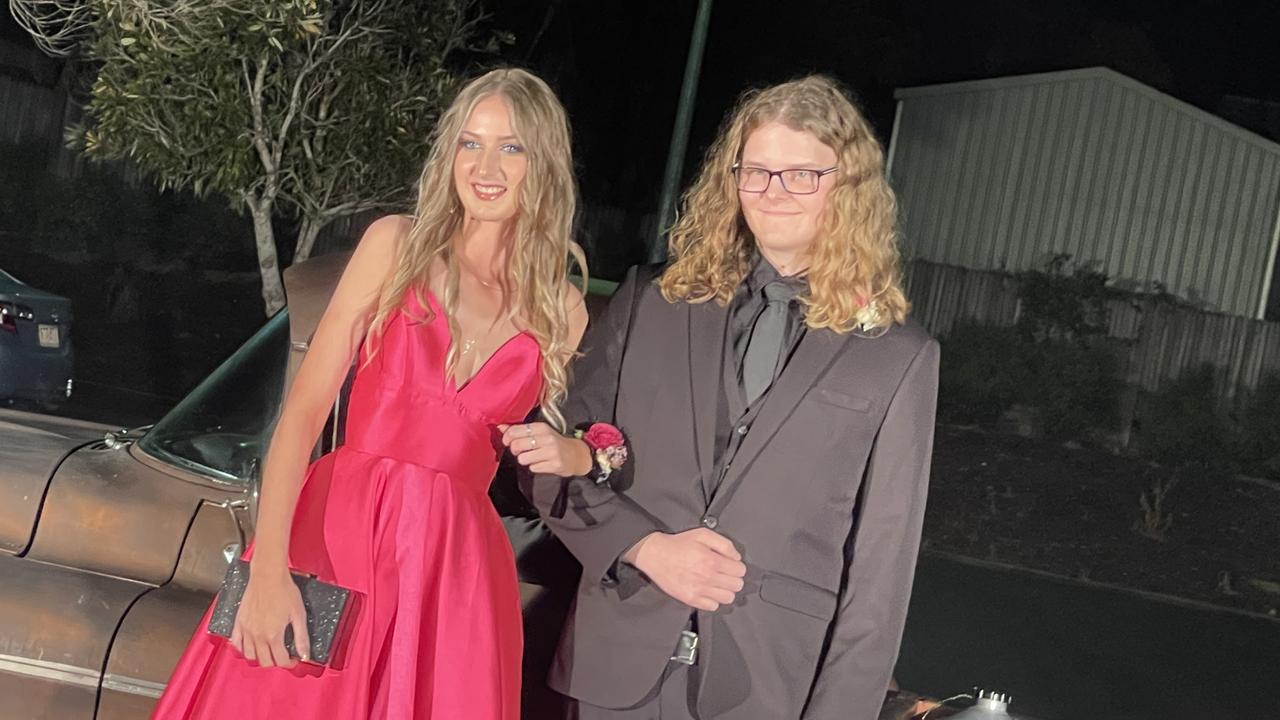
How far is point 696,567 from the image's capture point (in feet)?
6.29

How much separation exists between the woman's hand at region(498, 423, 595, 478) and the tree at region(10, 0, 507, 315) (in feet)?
11.1

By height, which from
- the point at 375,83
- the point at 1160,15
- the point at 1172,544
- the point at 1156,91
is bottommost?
the point at 1172,544

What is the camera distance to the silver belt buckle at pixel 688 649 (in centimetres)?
202

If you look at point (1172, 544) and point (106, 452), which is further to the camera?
point (1172, 544)

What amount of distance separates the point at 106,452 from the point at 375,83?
3.06 metres

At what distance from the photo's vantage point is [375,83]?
5430 millimetres

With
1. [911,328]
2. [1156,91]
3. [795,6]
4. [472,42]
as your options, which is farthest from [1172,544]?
[911,328]

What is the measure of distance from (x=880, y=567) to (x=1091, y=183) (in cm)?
458

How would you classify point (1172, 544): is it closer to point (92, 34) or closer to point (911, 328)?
point (911, 328)

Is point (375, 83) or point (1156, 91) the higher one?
point (1156, 91)

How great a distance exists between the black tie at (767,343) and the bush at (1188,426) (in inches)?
172

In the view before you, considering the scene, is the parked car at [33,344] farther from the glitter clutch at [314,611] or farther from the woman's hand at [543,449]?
the woman's hand at [543,449]

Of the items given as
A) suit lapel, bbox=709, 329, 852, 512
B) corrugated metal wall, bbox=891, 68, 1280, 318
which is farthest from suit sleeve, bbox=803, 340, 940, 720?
corrugated metal wall, bbox=891, 68, 1280, 318

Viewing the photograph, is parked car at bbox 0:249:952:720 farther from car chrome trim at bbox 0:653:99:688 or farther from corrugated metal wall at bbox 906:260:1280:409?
corrugated metal wall at bbox 906:260:1280:409
